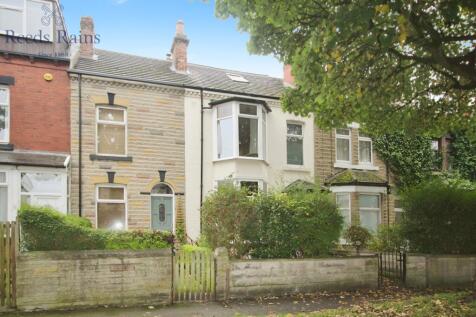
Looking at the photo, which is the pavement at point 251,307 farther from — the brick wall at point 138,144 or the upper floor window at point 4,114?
the upper floor window at point 4,114

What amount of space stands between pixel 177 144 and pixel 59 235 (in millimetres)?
9497

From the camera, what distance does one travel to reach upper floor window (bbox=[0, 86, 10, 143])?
15.7 metres

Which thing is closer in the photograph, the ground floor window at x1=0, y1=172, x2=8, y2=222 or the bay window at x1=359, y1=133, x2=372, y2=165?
the ground floor window at x1=0, y1=172, x2=8, y2=222

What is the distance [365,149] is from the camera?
2247cm

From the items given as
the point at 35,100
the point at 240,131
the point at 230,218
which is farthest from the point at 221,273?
the point at 35,100

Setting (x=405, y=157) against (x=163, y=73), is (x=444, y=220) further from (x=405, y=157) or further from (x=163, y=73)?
(x=163, y=73)

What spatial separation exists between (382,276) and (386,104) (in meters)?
4.94

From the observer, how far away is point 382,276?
12773mm

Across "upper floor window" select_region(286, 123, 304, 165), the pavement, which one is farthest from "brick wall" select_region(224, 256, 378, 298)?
"upper floor window" select_region(286, 123, 304, 165)

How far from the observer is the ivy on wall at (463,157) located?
79.4 feet

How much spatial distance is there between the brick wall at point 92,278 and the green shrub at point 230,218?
155 centimetres

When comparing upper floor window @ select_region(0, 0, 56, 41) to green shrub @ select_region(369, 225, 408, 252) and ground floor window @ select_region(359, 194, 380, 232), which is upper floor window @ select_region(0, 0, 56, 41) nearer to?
green shrub @ select_region(369, 225, 408, 252)

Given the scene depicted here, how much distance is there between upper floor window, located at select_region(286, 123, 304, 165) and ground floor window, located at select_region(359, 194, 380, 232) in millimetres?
3441

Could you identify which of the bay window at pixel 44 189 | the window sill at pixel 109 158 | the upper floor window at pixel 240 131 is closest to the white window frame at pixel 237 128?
the upper floor window at pixel 240 131
